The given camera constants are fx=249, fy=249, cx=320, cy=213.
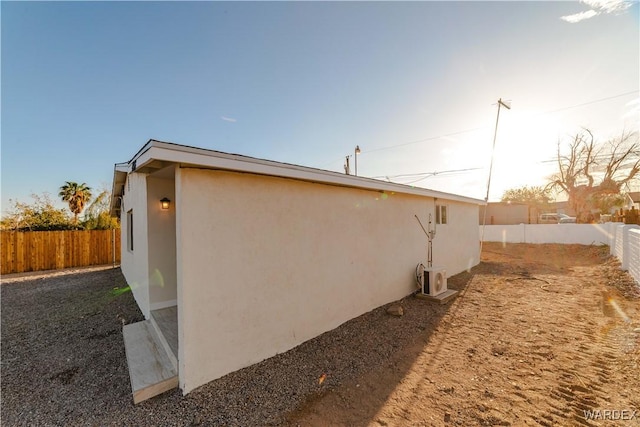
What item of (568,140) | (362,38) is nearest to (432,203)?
(362,38)

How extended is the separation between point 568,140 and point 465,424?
2753cm

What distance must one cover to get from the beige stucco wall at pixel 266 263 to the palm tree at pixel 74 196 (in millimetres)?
→ 18760

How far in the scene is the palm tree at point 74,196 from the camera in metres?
15.9

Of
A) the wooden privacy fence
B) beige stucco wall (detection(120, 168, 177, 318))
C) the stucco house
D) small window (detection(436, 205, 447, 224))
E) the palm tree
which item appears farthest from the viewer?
the palm tree

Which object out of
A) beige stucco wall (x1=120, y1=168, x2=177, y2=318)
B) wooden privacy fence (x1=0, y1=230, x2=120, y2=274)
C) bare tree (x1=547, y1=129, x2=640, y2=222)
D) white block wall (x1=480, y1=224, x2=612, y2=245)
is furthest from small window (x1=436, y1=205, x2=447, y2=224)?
bare tree (x1=547, y1=129, x2=640, y2=222)

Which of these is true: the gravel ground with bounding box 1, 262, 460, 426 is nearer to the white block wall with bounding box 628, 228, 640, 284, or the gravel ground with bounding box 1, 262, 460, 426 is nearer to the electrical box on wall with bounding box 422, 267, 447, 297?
the electrical box on wall with bounding box 422, 267, 447, 297

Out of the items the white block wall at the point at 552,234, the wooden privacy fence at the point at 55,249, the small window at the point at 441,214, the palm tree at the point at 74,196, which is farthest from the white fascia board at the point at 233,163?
the palm tree at the point at 74,196

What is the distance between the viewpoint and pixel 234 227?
3.20 meters

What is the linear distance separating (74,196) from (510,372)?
73.8 feet

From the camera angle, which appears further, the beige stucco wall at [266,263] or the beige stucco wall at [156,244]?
the beige stucco wall at [156,244]

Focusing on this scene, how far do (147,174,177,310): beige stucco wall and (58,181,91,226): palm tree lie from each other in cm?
1634

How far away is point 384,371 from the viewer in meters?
3.27

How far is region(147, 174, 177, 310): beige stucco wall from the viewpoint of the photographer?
4598 mm
